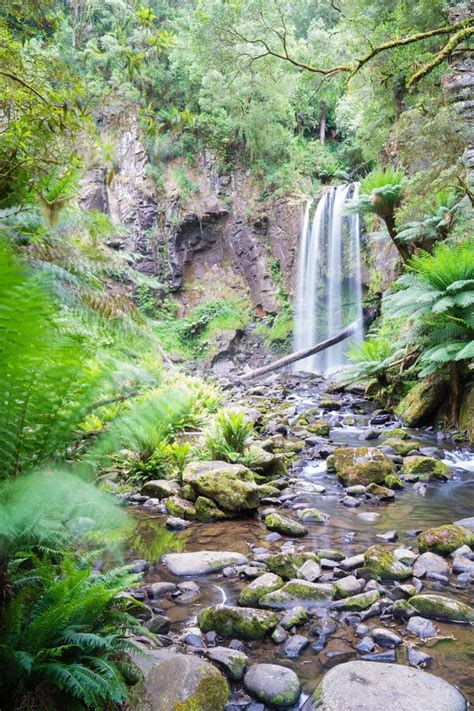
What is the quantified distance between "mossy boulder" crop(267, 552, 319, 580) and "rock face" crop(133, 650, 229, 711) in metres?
1.10

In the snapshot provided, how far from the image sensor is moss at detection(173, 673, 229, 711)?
157 cm

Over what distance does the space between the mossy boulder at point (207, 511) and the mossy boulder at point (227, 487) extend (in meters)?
0.06

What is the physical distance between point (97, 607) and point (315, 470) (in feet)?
13.8

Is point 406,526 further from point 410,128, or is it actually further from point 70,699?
point 410,128

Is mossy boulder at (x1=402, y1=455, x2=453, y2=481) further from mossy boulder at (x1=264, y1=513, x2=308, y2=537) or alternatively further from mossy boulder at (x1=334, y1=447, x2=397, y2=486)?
mossy boulder at (x1=264, y1=513, x2=308, y2=537)

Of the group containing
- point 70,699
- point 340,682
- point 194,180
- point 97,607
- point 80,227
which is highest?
point 194,180

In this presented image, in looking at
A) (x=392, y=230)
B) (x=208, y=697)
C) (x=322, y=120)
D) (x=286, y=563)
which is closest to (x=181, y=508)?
(x=286, y=563)

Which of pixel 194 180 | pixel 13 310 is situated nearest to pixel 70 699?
pixel 13 310

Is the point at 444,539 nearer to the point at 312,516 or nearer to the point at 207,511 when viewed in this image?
the point at 312,516

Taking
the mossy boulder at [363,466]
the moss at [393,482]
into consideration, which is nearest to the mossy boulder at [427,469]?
the mossy boulder at [363,466]

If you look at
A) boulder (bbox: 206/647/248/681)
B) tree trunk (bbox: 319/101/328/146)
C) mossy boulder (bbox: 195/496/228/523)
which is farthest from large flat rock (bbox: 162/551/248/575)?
tree trunk (bbox: 319/101/328/146)

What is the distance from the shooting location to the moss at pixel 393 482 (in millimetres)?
4617

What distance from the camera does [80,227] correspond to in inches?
94.3

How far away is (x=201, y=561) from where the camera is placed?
297 centimetres
